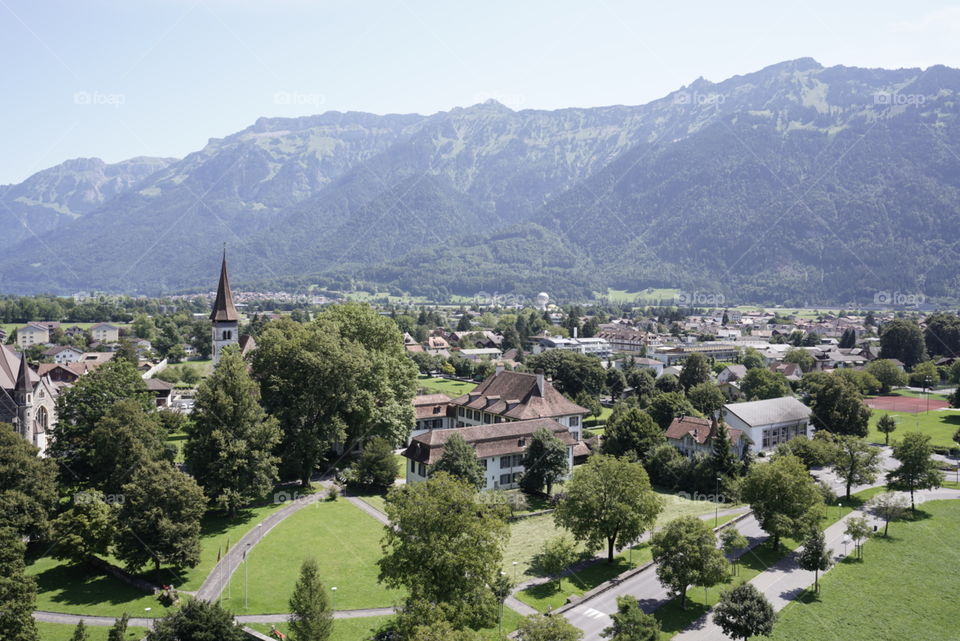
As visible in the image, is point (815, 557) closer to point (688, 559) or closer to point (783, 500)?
point (783, 500)

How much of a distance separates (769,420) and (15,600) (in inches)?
2661

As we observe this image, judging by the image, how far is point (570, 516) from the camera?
4066 centimetres

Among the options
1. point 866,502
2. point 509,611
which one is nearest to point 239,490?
point 509,611

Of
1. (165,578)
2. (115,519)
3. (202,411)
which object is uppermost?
(202,411)

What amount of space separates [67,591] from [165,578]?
16.2 feet

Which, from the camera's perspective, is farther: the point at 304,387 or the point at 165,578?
the point at 304,387

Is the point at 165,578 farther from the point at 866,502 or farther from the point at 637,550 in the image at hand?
the point at 866,502

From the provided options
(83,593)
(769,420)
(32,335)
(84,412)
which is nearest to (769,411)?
(769,420)

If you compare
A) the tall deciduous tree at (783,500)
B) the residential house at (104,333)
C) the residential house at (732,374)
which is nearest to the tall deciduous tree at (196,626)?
the tall deciduous tree at (783,500)

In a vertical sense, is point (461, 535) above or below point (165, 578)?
above

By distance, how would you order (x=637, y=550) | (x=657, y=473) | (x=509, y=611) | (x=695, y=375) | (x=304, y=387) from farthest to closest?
(x=695, y=375)
(x=657, y=473)
(x=304, y=387)
(x=637, y=550)
(x=509, y=611)

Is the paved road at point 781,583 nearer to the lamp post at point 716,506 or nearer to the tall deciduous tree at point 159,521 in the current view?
the lamp post at point 716,506

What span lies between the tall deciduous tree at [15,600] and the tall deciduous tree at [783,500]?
41.4m

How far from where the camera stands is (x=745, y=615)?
3091 cm
